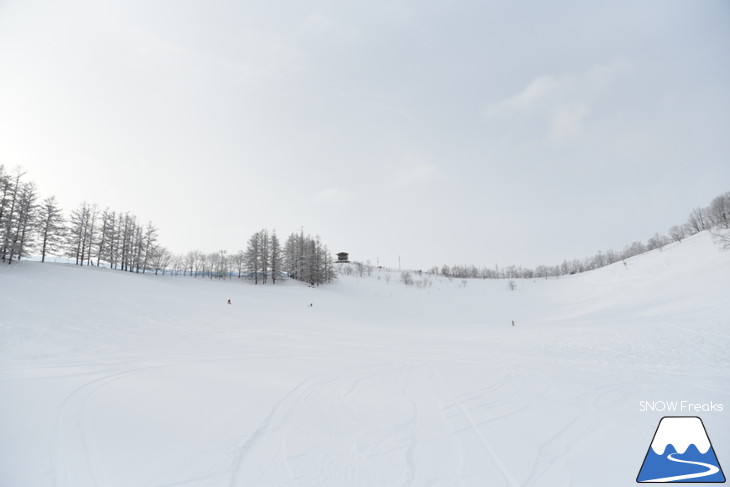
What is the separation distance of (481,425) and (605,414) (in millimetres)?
3112

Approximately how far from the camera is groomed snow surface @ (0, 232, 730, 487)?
3.63 metres

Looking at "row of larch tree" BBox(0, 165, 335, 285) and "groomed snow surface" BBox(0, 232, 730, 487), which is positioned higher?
"row of larch tree" BBox(0, 165, 335, 285)

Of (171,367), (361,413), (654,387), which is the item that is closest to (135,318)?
(171,367)

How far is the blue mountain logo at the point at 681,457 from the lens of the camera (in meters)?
3.96

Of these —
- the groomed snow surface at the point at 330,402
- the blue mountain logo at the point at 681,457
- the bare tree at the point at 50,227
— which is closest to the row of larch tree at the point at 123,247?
the bare tree at the point at 50,227

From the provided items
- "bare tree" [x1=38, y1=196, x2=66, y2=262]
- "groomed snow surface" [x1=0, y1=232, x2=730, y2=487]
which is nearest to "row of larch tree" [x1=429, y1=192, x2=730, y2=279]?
"groomed snow surface" [x1=0, y1=232, x2=730, y2=487]

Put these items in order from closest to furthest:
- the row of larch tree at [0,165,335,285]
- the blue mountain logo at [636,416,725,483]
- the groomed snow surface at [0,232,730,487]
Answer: the groomed snow surface at [0,232,730,487] < the blue mountain logo at [636,416,725,483] < the row of larch tree at [0,165,335,285]

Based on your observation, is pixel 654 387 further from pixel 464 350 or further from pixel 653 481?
pixel 464 350

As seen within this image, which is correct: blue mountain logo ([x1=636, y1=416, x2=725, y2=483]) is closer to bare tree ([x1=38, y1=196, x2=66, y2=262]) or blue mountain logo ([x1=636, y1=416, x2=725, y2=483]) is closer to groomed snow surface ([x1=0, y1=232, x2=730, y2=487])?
groomed snow surface ([x1=0, y1=232, x2=730, y2=487])

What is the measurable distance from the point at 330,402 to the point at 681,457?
633cm

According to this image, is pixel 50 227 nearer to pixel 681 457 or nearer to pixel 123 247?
pixel 123 247

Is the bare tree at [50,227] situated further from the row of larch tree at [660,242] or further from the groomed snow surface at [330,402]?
the row of larch tree at [660,242]

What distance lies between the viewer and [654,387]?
759 centimetres

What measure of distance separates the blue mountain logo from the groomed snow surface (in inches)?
7.6
